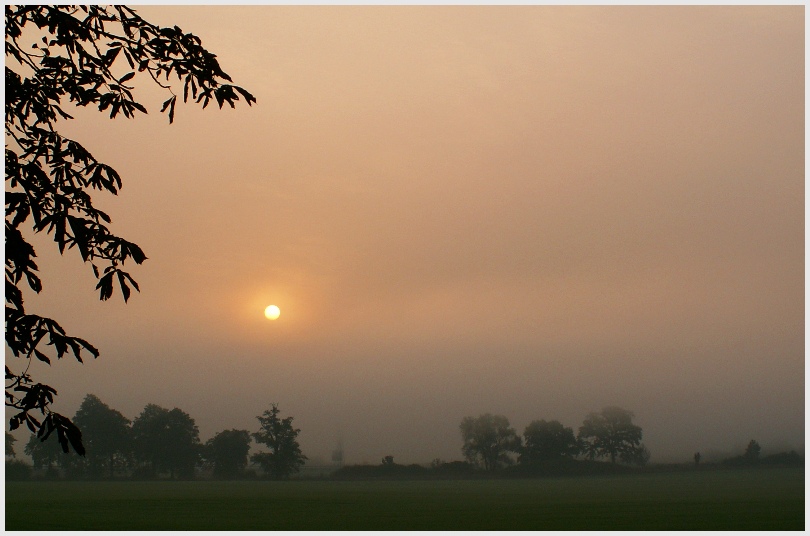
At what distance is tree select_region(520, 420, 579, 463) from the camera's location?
37875mm

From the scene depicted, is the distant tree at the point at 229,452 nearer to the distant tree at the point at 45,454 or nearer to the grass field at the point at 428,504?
the grass field at the point at 428,504

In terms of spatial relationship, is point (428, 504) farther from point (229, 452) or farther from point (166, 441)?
point (166, 441)

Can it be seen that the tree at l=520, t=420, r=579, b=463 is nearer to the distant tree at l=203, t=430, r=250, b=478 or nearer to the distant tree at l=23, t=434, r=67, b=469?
the distant tree at l=203, t=430, r=250, b=478

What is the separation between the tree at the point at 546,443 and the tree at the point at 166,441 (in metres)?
15.4

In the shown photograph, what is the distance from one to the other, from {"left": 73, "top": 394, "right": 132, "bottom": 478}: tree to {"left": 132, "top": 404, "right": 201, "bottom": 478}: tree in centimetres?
70

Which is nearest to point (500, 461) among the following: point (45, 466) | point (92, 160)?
point (45, 466)

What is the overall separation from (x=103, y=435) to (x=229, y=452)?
6376 millimetres

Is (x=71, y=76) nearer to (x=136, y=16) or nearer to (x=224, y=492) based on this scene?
(x=136, y=16)

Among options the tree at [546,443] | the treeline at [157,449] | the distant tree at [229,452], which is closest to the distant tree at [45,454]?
the treeline at [157,449]

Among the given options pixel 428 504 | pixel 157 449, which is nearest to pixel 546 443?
pixel 428 504

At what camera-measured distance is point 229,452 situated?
3409 cm

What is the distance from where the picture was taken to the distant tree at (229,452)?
34031 mm

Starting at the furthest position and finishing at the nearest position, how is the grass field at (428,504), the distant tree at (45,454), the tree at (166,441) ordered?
1. the tree at (166,441)
2. the distant tree at (45,454)
3. the grass field at (428,504)

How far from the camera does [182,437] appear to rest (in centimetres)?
3688
